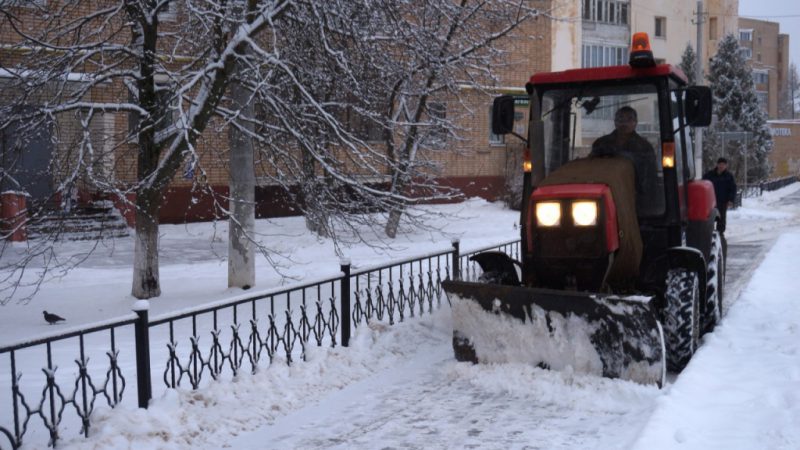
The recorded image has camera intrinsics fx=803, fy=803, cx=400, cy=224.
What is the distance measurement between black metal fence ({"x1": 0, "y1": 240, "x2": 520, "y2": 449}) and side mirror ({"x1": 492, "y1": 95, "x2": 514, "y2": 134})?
1999 millimetres

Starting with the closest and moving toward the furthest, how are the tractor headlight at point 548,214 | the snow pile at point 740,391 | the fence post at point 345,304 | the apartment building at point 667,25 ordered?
1. the snow pile at point 740,391
2. the tractor headlight at point 548,214
3. the fence post at point 345,304
4. the apartment building at point 667,25

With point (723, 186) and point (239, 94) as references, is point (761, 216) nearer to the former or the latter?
point (723, 186)

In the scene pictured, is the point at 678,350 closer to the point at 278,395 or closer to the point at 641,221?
the point at 641,221

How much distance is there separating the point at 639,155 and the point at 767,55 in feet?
362

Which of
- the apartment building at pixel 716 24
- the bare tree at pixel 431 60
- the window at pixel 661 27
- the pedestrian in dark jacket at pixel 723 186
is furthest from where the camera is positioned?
the apartment building at pixel 716 24

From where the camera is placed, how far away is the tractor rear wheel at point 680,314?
22.3 feet

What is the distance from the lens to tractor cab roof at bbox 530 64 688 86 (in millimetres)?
7379

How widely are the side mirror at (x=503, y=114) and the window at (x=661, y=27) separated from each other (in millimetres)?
41770

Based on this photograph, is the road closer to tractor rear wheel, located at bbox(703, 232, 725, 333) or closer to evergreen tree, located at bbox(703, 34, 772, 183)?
tractor rear wheel, located at bbox(703, 232, 725, 333)

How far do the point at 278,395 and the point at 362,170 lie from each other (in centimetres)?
500

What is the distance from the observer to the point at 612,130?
24.3 feet

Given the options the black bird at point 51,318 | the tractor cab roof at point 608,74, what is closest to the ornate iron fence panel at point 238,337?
the black bird at point 51,318

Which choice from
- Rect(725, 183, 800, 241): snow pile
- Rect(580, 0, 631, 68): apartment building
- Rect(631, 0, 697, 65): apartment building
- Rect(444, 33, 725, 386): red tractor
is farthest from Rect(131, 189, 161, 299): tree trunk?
Rect(631, 0, 697, 65): apartment building

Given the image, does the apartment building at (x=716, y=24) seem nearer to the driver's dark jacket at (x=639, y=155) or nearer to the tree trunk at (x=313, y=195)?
the tree trunk at (x=313, y=195)
